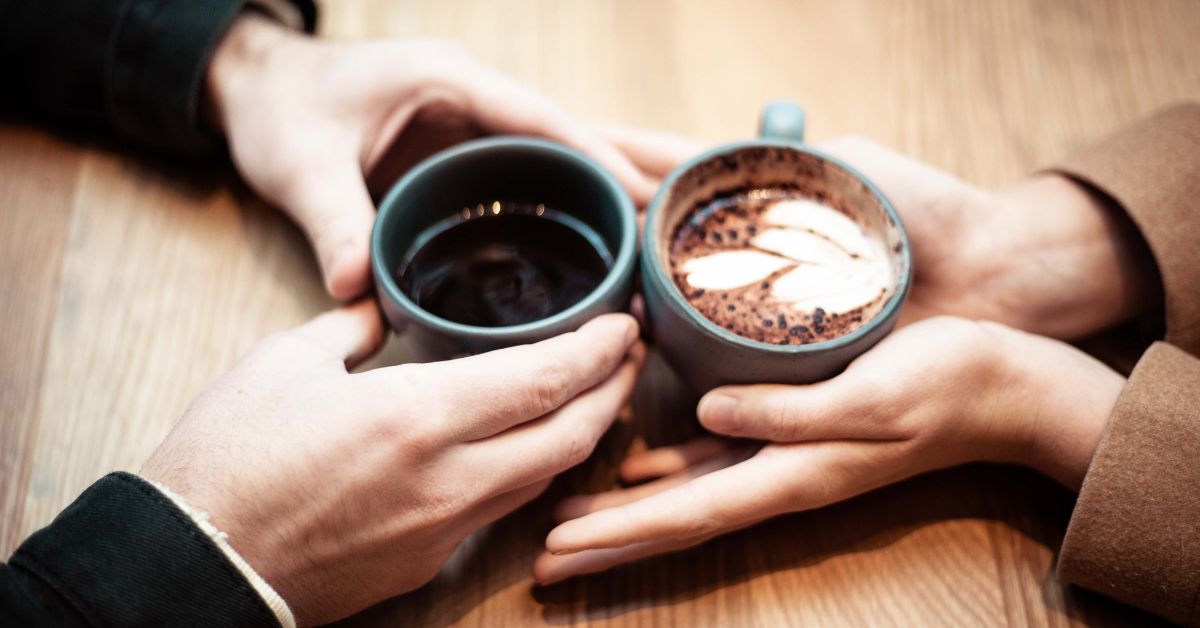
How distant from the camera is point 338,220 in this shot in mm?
825

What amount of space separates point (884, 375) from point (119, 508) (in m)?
0.62

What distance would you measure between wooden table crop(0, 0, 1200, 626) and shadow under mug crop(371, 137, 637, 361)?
17 cm

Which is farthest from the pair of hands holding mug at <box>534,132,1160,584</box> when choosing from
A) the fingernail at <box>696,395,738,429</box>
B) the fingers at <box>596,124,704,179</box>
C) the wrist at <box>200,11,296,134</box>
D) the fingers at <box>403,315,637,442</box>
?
the wrist at <box>200,11,296,134</box>

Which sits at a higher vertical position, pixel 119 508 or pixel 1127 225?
pixel 1127 225

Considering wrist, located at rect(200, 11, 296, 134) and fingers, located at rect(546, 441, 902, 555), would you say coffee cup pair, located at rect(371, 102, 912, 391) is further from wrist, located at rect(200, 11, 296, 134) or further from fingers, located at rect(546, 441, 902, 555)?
wrist, located at rect(200, 11, 296, 134)

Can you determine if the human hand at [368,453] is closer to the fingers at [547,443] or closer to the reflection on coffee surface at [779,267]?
the fingers at [547,443]

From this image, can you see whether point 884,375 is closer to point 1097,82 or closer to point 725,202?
point 725,202

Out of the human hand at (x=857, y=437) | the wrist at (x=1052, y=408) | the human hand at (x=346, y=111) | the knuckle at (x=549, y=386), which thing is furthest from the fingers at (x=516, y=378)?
the wrist at (x=1052, y=408)

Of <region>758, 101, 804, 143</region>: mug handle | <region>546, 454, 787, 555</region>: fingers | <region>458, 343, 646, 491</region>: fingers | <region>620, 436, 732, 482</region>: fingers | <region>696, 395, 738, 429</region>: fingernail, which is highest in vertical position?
<region>758, 101, 804, 143</region>: mug handle

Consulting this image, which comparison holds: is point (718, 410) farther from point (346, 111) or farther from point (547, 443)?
point (346, 111)

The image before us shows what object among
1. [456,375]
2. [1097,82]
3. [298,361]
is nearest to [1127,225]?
[1097,82]

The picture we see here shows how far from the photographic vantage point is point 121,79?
0.97m

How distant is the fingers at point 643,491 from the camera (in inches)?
31.6

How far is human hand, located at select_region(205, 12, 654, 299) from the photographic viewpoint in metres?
0.88
